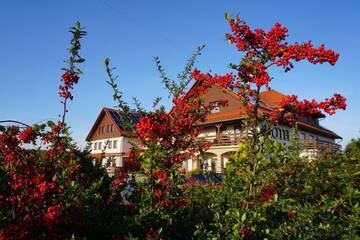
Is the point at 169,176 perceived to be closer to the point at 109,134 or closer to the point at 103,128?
the point at 109,134

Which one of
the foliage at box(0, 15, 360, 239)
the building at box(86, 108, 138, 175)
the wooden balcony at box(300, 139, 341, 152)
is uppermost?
the building at box(86, 108, 138, 175)

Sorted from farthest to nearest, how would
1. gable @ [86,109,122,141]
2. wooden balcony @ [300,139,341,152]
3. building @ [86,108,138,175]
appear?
gable @ [86,109,122,141], building @ [86,108,138,175], wooden balcony @ [300,139,341,152]

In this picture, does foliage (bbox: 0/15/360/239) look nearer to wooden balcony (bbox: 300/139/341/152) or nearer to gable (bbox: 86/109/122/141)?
wooden balcony (bbox: 300/139/341/152)

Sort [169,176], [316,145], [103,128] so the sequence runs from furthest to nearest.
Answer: [103,128]
[316,145]
[169,176]

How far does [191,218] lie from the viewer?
4.96m

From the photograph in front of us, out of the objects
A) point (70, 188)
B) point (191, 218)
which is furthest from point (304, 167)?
point (70, 188)

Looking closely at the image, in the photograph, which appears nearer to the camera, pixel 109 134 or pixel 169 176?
pixel 169 176

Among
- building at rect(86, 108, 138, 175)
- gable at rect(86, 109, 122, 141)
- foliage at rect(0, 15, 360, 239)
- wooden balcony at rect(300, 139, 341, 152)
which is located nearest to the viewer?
foliage at rect(0, 15, 360, 239)

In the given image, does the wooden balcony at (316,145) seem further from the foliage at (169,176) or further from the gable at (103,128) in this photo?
the gable at (103,128)

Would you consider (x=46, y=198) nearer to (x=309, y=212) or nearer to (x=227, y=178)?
(x=227, y=178)

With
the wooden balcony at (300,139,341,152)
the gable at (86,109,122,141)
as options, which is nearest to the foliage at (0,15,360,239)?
the wooden balcony at (300,139,341,152)

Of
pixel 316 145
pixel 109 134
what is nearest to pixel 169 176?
pixel 316 145

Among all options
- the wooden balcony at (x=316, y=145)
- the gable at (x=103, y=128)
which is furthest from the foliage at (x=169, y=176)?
the gable at (x=103, y=128)

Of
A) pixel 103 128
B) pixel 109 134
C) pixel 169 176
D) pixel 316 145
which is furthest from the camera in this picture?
pixel 103 128
